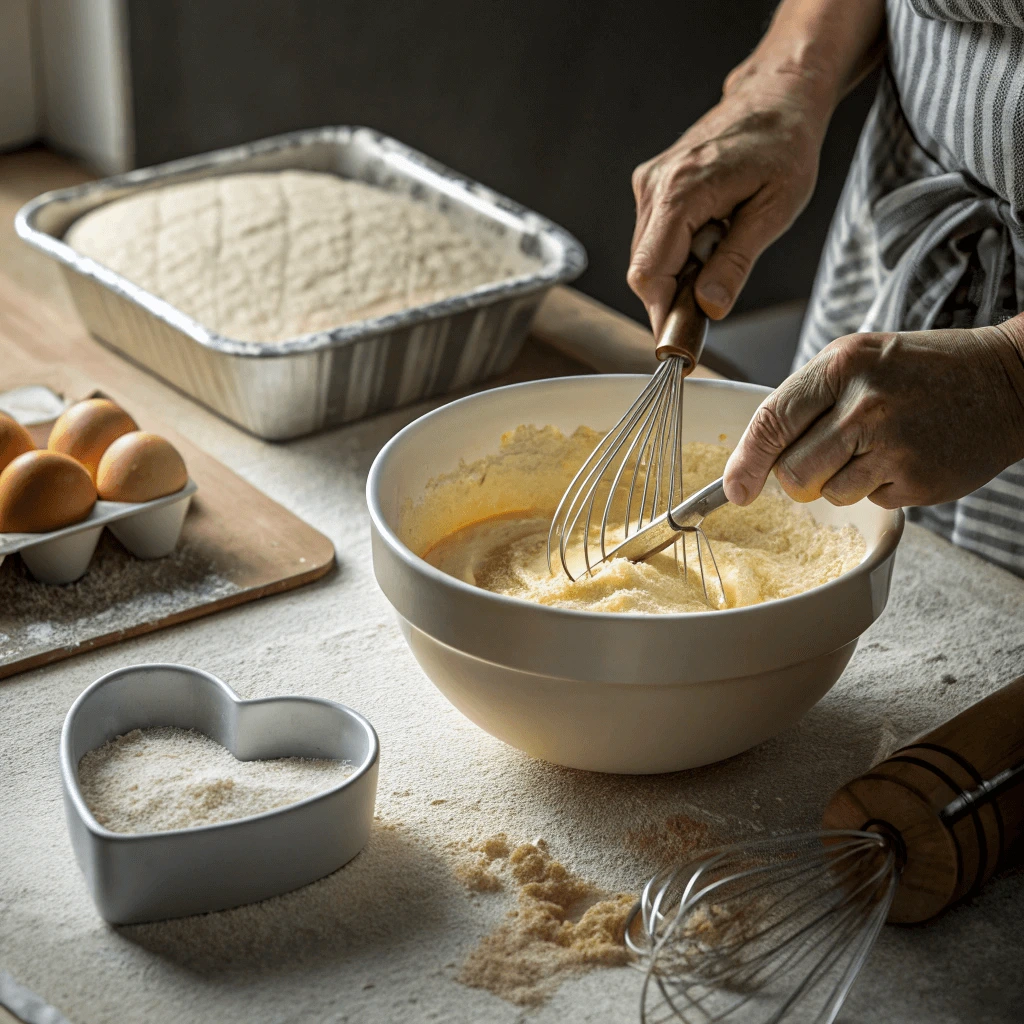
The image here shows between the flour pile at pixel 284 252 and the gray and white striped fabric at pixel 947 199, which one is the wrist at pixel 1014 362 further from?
the flour pile at pixel 284 252

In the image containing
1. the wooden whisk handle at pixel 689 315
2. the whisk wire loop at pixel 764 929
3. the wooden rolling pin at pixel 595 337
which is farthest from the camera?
the wooden rolling pin at pixel 595 337

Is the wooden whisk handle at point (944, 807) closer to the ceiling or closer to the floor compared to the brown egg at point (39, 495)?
closer to the ceiling

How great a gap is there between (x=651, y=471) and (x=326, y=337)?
0.37m

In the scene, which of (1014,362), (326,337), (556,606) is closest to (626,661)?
(556,606)

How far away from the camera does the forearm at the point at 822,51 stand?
1.06 meters

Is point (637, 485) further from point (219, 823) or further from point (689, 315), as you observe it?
point (219, 823)

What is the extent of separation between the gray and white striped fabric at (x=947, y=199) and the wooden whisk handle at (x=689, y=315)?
0.64 feet

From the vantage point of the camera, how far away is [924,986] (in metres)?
0.65

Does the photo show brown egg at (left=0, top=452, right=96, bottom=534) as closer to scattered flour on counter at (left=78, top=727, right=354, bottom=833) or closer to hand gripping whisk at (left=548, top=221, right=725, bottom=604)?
scattered flour on counter at (left=78, top=727, right=354, bottom=833)

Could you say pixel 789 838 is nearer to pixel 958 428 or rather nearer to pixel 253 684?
pixel 958 428

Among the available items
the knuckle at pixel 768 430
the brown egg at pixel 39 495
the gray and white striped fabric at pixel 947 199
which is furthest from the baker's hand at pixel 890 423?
the brown egg at pixel 39 495

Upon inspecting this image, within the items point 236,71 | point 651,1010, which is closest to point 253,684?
point 651,1010

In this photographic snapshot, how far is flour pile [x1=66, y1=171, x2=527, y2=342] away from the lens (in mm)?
1229

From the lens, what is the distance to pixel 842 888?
0.68 m
